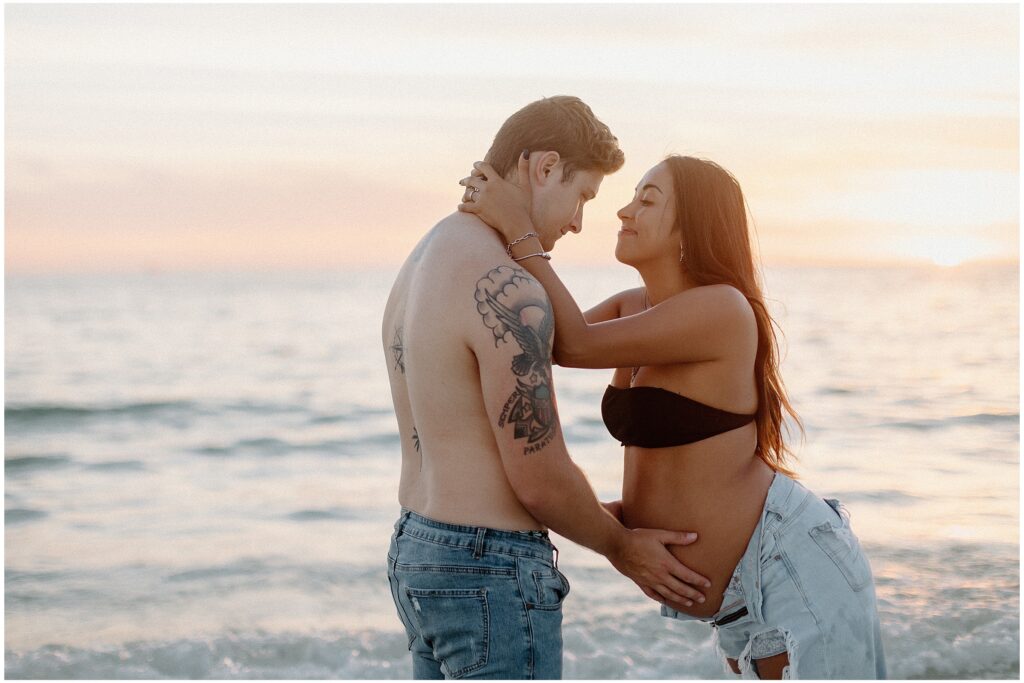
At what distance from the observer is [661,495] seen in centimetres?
339

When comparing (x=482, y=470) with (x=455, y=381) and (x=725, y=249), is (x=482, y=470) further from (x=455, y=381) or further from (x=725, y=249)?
(x=725, y=249)

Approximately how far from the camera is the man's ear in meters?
3.06

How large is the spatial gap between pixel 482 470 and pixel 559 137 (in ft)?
3.52

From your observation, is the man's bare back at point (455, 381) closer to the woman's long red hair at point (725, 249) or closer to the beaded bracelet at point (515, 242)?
the beaded bracelet at point (515, 242)

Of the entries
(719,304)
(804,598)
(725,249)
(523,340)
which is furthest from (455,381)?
(804,598)

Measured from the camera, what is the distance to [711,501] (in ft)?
10.9

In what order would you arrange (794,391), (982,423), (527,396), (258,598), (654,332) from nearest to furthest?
(527,396) → (654,332) → (258,598) → (982,423) → (794,391)

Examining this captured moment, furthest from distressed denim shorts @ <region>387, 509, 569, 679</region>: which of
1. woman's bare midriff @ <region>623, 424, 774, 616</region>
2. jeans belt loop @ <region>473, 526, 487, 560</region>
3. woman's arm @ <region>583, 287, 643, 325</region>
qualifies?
woman's arm @ <region>583, 287, 643, 325</region>

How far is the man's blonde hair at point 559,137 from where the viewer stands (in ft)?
9.99

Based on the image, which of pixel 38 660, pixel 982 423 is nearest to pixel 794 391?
pixel 982 423

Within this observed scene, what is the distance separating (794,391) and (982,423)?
433 centimetres

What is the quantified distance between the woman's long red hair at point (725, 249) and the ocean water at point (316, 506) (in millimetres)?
2055

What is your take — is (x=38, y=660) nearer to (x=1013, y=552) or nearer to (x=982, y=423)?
(x=1013, y=552)

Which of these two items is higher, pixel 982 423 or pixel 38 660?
pixel 982 423
